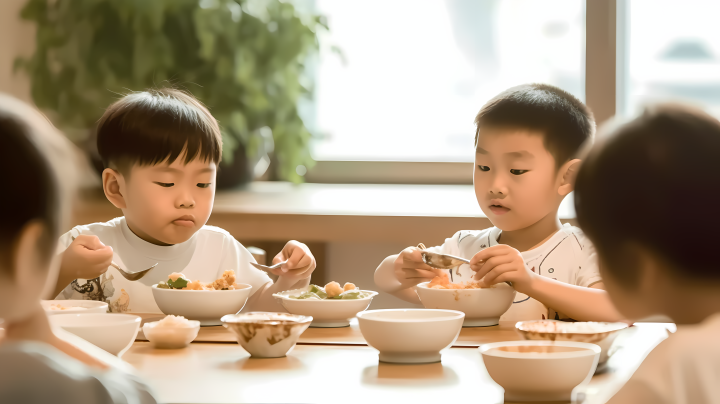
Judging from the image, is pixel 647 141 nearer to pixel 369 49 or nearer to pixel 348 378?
pixel 348 378

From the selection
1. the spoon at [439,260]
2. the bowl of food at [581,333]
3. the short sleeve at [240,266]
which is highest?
the bowl of food at [581,333]

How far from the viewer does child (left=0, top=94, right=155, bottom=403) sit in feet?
1.78

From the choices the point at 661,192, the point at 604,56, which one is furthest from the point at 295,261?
the point at 604,56

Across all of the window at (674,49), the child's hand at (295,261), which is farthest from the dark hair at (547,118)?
the window at (674,49)

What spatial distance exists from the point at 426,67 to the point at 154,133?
1.67 m

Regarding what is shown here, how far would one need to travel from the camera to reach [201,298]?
1403 mm

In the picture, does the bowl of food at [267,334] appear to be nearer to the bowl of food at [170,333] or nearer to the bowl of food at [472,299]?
the bowl of food at [170,333]

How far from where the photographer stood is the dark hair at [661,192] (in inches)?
26.0

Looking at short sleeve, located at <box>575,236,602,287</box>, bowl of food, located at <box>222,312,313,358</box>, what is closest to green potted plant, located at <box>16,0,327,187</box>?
short sleeve, located at <box>575,236,602,287</box>

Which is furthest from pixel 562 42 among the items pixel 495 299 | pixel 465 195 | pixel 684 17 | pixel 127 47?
pixel 495 299

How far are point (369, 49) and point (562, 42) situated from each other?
0.78 m

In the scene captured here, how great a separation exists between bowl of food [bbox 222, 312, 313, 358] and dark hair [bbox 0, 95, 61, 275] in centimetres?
57

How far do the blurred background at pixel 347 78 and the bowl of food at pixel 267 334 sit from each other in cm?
121

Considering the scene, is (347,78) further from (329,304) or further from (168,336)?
(168,336)
